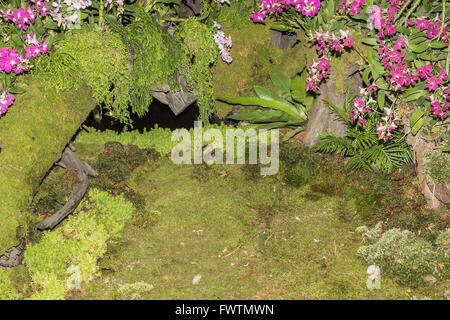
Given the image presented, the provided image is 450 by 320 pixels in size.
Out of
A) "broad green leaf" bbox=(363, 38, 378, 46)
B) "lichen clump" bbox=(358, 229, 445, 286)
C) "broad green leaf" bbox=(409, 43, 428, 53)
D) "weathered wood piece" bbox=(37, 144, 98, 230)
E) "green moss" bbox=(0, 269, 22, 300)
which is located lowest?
"green moss" bbox=(0, 269, 22, 300)

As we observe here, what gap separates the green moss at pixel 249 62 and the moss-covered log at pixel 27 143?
244 cm

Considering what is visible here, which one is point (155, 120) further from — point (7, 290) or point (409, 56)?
point (409, 56)

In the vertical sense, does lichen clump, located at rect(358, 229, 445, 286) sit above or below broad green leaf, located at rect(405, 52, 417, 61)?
below

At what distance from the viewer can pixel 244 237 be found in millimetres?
6008

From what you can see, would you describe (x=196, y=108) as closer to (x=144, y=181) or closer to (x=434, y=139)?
(x=144, y=181)

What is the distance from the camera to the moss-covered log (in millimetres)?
5418

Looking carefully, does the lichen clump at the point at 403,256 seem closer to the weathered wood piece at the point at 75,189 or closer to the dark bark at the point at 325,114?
the dark bark at the point at 325,114

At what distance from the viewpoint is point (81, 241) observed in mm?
5758

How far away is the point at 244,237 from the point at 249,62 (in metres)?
3.03

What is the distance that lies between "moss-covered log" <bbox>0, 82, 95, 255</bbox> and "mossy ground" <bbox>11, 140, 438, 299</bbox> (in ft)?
2.20

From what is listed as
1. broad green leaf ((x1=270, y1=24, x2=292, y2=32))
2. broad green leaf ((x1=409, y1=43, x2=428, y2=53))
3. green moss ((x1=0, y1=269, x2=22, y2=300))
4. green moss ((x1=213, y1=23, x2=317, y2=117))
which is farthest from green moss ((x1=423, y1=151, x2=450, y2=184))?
green moss ((x1=0, y1=269, x2=22, y2=300))

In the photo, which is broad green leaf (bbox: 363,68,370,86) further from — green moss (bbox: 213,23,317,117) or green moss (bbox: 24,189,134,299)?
green moss (bbox: 24,189,134,299)

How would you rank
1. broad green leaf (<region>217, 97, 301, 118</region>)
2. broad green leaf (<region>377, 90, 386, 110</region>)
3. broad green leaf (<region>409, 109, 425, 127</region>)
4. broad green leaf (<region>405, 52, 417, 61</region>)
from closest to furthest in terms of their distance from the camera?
1. broad green leaf (<region>405, 52, 417, 61</region>)
2. broad green leaf (<region>409, 109, 425, 127</region>)
3. broad green leaf (<region>377, 90, 386, 110</region>)
4. broad green leaf (<region>217, 97, 301, 118</region>)

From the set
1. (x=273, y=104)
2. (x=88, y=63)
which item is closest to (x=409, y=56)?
(x=273, y=104)
